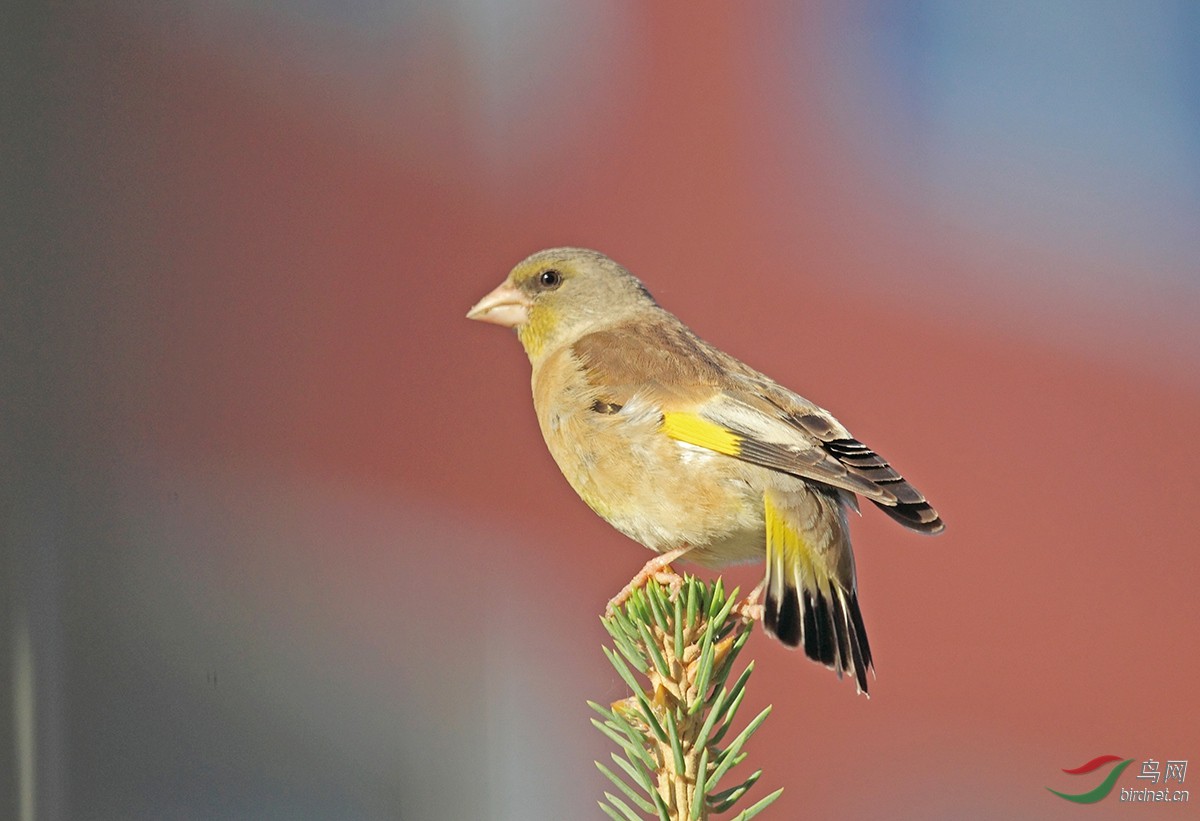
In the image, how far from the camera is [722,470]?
1646 millimetres

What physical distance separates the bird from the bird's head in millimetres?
108

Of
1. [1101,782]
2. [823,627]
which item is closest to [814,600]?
[823,627]

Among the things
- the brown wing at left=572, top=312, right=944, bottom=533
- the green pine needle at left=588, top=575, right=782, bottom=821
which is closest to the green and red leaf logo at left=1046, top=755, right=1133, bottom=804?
the brown wing at left=572, top=312, right=944, bottom=533

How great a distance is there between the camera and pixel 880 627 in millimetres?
3262

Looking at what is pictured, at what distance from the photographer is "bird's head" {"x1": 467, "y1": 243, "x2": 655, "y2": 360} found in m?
2.15

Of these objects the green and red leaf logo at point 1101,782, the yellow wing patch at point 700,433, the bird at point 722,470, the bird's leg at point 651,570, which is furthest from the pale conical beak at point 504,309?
the green and red leaf logo at point 1101,782

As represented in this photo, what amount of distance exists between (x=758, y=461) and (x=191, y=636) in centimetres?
195

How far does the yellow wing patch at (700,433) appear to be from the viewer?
1.63 m

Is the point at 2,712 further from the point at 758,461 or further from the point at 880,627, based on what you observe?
the point at 880,627

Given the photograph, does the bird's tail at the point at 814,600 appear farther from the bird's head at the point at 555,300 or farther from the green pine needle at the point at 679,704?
the bird's head at the point at 555,300

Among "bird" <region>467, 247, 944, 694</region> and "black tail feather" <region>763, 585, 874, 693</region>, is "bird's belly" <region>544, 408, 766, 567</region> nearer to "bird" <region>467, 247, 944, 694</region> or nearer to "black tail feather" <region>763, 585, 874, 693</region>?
"bird" <region>467, 247, 944, 694</region>

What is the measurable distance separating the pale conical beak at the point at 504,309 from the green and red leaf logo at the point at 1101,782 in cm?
184

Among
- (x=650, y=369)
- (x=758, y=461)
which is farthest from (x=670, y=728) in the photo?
(x=650, y=369)

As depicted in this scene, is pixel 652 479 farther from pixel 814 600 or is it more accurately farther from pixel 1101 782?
pixel 1101 782
